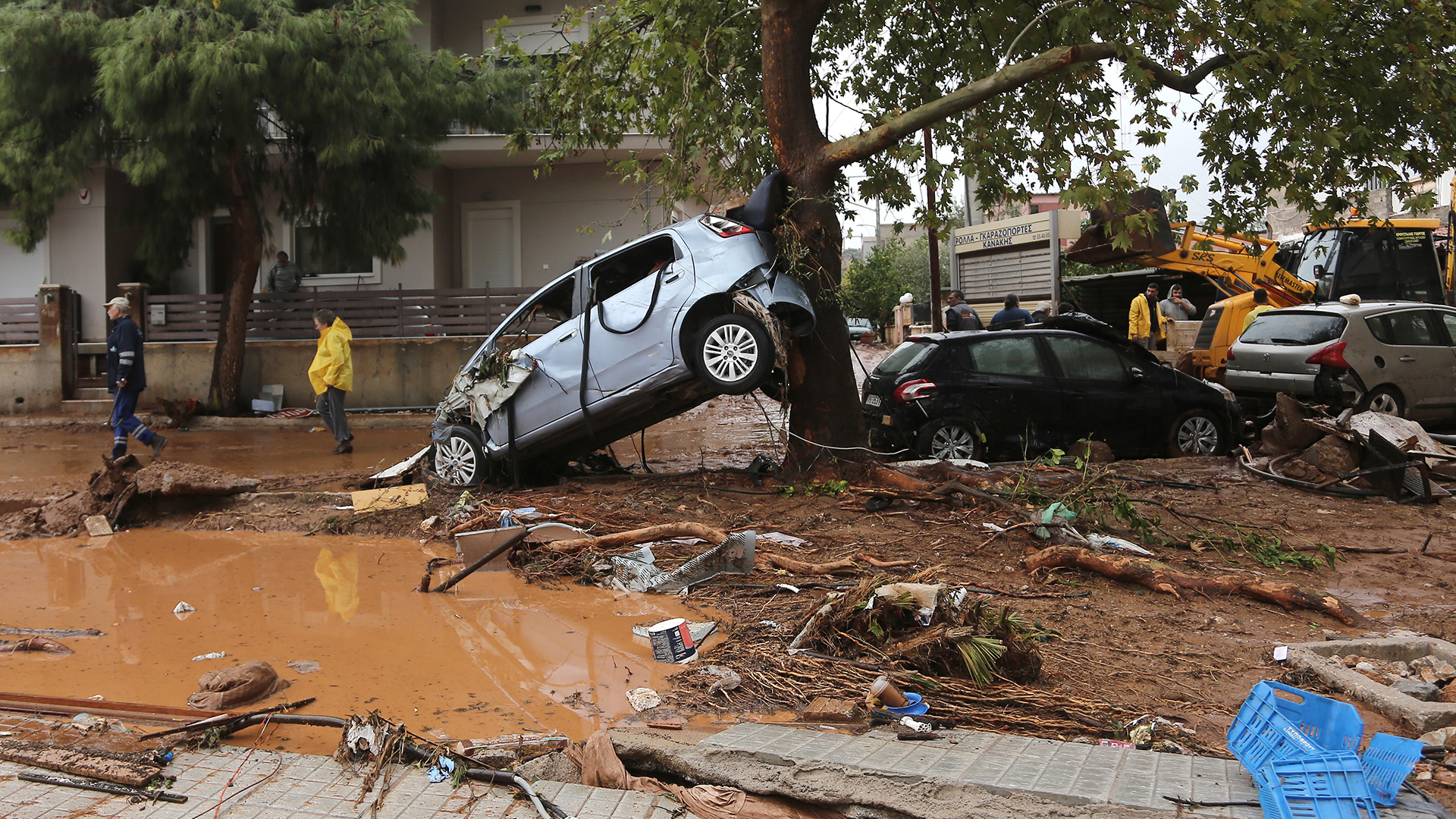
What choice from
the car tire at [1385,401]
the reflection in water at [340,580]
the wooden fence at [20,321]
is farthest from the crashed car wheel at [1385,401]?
the wooden fence at [20,321]

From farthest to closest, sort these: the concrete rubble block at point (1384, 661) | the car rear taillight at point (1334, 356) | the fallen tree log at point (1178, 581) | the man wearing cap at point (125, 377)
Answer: the car rear taillight at point (1334, 356) < the man wearing cap at point (125, 377) < the fallen tree log at point (1178, 581) < the concrete rubble block at point (1384, 661)

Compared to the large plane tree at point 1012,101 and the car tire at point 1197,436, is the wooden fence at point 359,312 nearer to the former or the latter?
the large plane tree at point 1012,101

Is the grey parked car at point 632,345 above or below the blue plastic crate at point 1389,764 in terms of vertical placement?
above

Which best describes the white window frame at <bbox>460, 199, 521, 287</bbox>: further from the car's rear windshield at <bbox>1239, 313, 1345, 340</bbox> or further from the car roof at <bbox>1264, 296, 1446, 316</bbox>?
the car roof at <bbox>1264, 296, 1446, 316</bbox>

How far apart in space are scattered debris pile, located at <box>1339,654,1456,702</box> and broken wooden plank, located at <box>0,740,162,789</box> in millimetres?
4692

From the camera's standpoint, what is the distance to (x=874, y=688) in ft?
12.4

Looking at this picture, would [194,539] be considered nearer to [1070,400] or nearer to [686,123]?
[686,123]

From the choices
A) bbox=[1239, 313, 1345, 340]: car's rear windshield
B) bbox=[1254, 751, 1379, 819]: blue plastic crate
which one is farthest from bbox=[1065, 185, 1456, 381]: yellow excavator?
bbox=[1254, 751, 1379, 819]: blue plastic crate

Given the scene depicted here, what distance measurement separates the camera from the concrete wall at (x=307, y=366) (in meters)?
16.0

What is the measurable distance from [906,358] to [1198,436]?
3205 millimetres

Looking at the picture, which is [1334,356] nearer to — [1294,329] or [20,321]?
[1294,329]

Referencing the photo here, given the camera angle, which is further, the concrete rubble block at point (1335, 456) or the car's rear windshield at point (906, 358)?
the car's rear windshield at point (906, 358)

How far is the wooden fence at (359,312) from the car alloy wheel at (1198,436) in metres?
10.4

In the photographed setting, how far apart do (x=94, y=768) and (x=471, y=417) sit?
550cm
